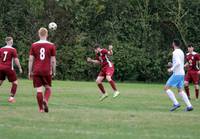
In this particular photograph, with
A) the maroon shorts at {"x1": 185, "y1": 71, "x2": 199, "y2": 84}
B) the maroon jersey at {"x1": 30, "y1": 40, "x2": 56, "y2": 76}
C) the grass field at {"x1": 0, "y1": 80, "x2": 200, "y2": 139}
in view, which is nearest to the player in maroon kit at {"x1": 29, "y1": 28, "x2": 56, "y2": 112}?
the maroon jersey at {"x1": 30, "y1": 40, "x2": 56, "y2": 76}

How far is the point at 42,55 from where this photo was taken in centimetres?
1394

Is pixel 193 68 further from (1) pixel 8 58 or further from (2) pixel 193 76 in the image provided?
(1) pixel 8 58

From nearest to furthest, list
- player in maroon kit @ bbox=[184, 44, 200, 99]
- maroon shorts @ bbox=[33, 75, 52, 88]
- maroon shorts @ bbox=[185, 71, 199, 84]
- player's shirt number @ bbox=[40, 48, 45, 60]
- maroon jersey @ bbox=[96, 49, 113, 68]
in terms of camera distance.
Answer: player's shirt number @ bbox=[40, 48, 45, 60] → maroon shorts @ bbox=[33, 75, 52, 88] → maroon jersey @ bbox=[96, 49, 113, 68] → player in maroon kit @ bbox=[184, 44, 200, 99] → maroon shorts @ bbox=[185, 71, 199, 84]

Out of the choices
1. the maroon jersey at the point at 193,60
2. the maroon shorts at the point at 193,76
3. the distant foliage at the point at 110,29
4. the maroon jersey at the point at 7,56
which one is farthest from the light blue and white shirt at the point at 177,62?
the distant foliage at the point at 110,29

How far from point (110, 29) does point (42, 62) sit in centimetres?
2887

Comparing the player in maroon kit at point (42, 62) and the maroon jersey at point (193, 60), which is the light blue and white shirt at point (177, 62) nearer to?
the player in maroon kit at point (42, 62)

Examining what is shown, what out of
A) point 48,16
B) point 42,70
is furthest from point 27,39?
point 42,70

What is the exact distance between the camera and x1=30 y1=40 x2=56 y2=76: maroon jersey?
1394 centimetres

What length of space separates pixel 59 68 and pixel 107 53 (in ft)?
66.7

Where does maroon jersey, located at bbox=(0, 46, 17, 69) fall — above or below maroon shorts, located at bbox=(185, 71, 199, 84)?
above

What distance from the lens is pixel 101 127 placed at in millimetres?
11383

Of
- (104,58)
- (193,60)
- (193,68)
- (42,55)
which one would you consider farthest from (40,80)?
(193,68)

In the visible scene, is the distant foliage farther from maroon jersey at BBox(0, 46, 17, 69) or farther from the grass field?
the grass field

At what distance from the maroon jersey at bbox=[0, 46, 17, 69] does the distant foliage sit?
76.7 feet
